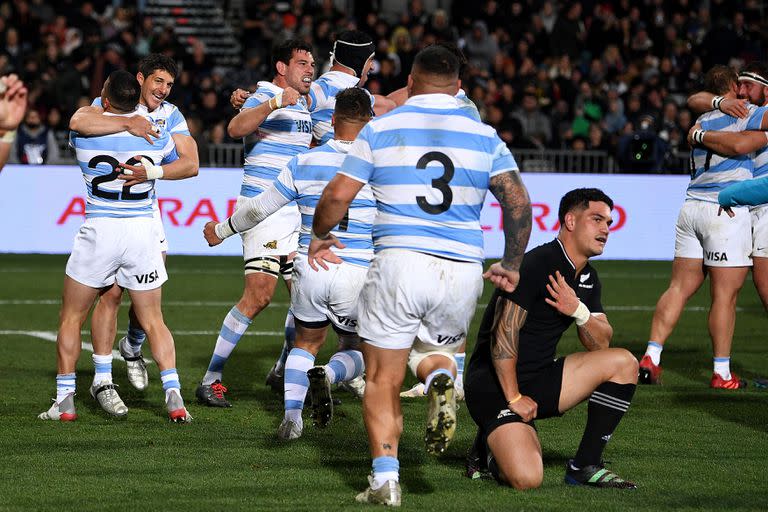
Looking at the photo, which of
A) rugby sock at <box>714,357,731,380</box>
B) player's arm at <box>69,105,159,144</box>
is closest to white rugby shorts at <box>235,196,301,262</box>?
player's arm at <box>69,105,159,144</box>

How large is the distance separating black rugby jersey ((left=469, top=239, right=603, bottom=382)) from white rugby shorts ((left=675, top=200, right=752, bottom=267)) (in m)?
3.27

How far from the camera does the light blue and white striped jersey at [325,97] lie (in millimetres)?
9695

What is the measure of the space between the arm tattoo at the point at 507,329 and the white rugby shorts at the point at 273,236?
3.17 meters

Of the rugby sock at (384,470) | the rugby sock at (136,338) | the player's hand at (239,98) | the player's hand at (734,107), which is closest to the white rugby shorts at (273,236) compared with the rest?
the player's hand at (239,98)

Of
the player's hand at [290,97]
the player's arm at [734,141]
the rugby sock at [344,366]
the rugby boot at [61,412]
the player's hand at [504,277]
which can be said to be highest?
the player's hand at [290,97]

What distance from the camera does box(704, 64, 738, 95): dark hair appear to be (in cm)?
975

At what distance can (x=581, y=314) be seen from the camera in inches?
262

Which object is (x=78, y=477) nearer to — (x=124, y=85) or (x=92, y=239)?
(x=92, y=239)

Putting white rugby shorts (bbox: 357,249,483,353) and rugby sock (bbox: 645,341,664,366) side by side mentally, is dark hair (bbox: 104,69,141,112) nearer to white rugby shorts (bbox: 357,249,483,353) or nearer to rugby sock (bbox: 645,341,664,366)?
white rugby shorts (bbox: 357,249,483,353)

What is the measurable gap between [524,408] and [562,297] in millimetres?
599

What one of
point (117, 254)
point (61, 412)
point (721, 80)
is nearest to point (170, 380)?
point (61, 412)

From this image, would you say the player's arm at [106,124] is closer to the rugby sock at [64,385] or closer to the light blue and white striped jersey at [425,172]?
the rugby sock at [64,385]

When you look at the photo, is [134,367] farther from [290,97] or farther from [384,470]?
[384,470]

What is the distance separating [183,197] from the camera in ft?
58.3
